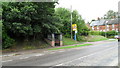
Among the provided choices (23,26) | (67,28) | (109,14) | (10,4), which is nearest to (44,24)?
(23,26)

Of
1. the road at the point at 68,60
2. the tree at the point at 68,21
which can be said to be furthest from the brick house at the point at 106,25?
the road at the point at 68,60

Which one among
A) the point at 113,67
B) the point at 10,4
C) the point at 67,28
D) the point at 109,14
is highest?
the point at 109,14

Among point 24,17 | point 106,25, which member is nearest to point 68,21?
point 24,17

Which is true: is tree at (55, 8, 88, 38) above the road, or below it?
above

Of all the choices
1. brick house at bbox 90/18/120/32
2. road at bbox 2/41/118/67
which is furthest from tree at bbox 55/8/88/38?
brick house at bbox 90/18/120/32

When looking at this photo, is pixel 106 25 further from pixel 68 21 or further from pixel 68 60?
pixel 68 60

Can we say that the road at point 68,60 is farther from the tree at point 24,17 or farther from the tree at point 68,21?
the tree at point 68,21

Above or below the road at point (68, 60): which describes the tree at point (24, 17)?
above

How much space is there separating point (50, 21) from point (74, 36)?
42.5 ft

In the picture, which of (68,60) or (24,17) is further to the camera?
(24,17)

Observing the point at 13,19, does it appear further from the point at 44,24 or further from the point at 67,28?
the point at 67,28

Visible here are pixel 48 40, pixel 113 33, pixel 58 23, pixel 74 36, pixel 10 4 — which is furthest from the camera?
pixel 113 33

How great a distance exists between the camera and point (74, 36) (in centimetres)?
2811

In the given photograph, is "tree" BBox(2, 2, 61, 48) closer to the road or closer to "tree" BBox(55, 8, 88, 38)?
the road
